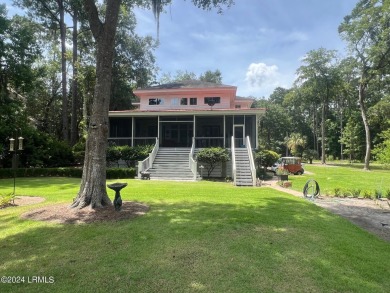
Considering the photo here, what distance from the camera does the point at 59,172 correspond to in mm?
20328

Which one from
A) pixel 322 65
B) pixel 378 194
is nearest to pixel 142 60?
pixel 322 65

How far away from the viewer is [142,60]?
37.3 m

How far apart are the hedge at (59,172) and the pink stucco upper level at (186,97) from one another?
9812 millimetres

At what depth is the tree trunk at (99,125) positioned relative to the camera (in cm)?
803

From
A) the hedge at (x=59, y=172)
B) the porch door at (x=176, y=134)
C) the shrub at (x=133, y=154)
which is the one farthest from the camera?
the porch door at (x=176, y=134)

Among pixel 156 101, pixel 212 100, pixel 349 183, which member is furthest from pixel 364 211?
pixel 156 101

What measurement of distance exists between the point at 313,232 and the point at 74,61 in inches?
1117

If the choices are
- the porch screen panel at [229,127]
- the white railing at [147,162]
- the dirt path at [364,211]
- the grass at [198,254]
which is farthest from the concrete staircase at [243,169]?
the grass at [198,254]

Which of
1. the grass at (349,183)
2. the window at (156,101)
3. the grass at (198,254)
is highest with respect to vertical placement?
the window at (156,101)

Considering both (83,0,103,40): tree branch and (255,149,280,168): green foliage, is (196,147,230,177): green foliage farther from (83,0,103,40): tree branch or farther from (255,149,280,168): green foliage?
(83,0,103,40): tree branch

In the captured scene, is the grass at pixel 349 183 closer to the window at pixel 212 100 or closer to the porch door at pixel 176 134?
the porch door at pixel 176 134

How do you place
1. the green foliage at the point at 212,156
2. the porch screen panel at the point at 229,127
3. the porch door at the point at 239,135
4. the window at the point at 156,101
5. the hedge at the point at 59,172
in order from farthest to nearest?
the window at the point at 156,101 < the porch screen panel at the point at 229,127 < the porch door at the point at 239,135 < the green foliage at the point at 212,156 < the hedge at the point at 59,172

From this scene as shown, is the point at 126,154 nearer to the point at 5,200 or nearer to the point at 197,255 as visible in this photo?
the point at 5,200

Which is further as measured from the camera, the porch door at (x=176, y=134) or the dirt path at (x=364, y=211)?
the porch door at (x=176, y=134)
